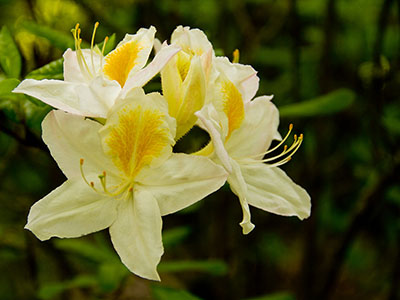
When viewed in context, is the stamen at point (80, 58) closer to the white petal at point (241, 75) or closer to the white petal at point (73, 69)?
the white petal at point (73, 69)

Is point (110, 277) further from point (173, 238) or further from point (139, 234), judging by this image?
point (139, 234)

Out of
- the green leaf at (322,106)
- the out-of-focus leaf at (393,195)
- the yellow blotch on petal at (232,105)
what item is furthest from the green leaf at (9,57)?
the out-of-focus leaf at (393,195)

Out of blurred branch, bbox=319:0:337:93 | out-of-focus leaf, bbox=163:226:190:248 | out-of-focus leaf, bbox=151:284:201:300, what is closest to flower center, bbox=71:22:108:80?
out-of-focus leaf, bbox=151:284:201:300

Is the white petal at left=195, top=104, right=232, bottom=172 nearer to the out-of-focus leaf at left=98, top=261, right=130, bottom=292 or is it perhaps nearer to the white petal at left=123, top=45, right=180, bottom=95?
the white petal at left=123, top=45, right=180, bottom=95

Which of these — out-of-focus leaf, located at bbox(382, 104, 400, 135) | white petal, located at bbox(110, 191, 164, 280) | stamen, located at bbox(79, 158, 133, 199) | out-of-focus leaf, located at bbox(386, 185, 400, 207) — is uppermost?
stamen, located at bbox(79, 158, 133, 199)

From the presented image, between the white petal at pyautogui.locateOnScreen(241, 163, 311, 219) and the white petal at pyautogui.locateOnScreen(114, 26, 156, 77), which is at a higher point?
the white petal at pyautogui.locateOnScreen(114, 26, 156, 77)

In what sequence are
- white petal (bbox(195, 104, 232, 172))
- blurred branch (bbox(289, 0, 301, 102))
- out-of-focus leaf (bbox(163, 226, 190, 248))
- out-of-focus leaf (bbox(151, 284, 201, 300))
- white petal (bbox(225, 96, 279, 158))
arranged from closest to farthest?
white petal (bbox(195, 104, 232, 172))
white petal (bbox(225, 96, 279, 158))
out-of-focus leaf (bbox(151, 284, 201, 300))
out-of-focus leaf (bbox(163, 226, 190, 248))
blurred branch (bbox(289, 0, 301, 102))
